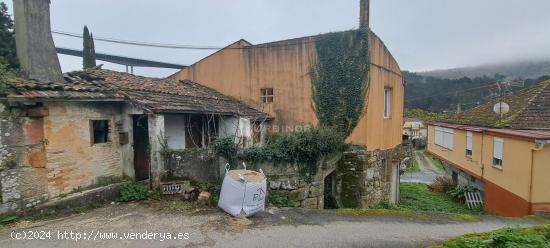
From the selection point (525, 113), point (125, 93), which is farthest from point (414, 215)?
point (525, 113)

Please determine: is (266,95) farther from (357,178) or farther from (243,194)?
(243,194)

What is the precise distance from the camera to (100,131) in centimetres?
829

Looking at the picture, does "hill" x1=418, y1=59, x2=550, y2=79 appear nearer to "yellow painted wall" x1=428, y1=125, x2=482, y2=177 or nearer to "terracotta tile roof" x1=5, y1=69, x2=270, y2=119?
"yellow painted wall" x1=428, y1=125, x2=482, y2=177

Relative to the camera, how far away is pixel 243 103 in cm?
1353

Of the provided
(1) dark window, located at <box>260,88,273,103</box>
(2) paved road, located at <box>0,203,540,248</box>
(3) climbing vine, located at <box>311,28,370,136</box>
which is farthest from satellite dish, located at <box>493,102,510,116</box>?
(1) dark window, located at <box>260,88,273,103</box>

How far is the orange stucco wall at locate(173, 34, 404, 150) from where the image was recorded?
36.8 ft

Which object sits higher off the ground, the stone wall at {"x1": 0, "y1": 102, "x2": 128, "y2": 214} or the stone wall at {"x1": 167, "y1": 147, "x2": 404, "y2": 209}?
the stone wall at {"x1": 0, "y1": 102, "x2": 128, "y2": 214}

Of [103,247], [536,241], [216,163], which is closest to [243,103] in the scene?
[216,163]

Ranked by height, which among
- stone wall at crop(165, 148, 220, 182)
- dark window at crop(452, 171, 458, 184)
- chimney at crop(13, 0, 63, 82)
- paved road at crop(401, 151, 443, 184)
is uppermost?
chimney at crop(13, 0, 63, 82)

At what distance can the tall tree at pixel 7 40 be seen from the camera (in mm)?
8289

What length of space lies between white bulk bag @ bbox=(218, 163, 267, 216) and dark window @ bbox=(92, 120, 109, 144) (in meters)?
4.35

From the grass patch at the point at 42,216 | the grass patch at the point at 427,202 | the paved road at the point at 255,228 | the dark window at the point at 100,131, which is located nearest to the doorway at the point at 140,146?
the dark window at the point at 100,131

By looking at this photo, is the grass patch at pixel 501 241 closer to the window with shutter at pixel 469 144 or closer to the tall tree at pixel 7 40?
the tall tree at pixel 7 40

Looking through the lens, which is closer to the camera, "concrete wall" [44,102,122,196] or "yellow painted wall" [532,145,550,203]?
"concrete wall" [44,102,122,196]
